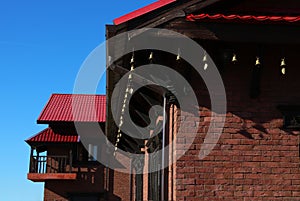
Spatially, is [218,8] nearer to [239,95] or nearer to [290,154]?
[239,95]

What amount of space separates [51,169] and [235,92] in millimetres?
18962

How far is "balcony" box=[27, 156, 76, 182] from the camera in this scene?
23.5 meters

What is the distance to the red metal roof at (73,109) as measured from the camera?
80.0 feet

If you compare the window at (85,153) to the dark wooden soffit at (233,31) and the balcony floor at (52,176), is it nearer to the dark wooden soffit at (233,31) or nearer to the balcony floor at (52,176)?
the balcony floor at (52,176)

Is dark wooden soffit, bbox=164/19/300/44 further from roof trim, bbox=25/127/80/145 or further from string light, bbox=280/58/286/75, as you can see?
roof trim, bbox=25/127/80/145

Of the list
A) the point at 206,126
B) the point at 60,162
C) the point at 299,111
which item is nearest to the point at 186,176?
the point at 206,126

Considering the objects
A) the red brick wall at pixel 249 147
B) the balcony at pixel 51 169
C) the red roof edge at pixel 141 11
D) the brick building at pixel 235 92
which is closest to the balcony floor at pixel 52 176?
the balcony at pixel 51 169

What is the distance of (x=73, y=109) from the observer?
998 inches

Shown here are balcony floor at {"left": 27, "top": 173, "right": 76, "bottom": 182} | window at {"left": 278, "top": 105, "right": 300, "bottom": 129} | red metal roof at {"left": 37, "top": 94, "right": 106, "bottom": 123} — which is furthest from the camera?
→ red metal roof at {"left": 37, "top": 94, "right": 106, "bottom": 123}

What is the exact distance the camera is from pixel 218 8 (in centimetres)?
723

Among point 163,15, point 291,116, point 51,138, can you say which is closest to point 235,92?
point 291,116

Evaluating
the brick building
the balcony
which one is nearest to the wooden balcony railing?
the balcony

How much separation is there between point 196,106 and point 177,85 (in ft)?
1.37

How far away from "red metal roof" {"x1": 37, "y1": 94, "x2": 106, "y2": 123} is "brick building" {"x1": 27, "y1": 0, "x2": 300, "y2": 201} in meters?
17.2
